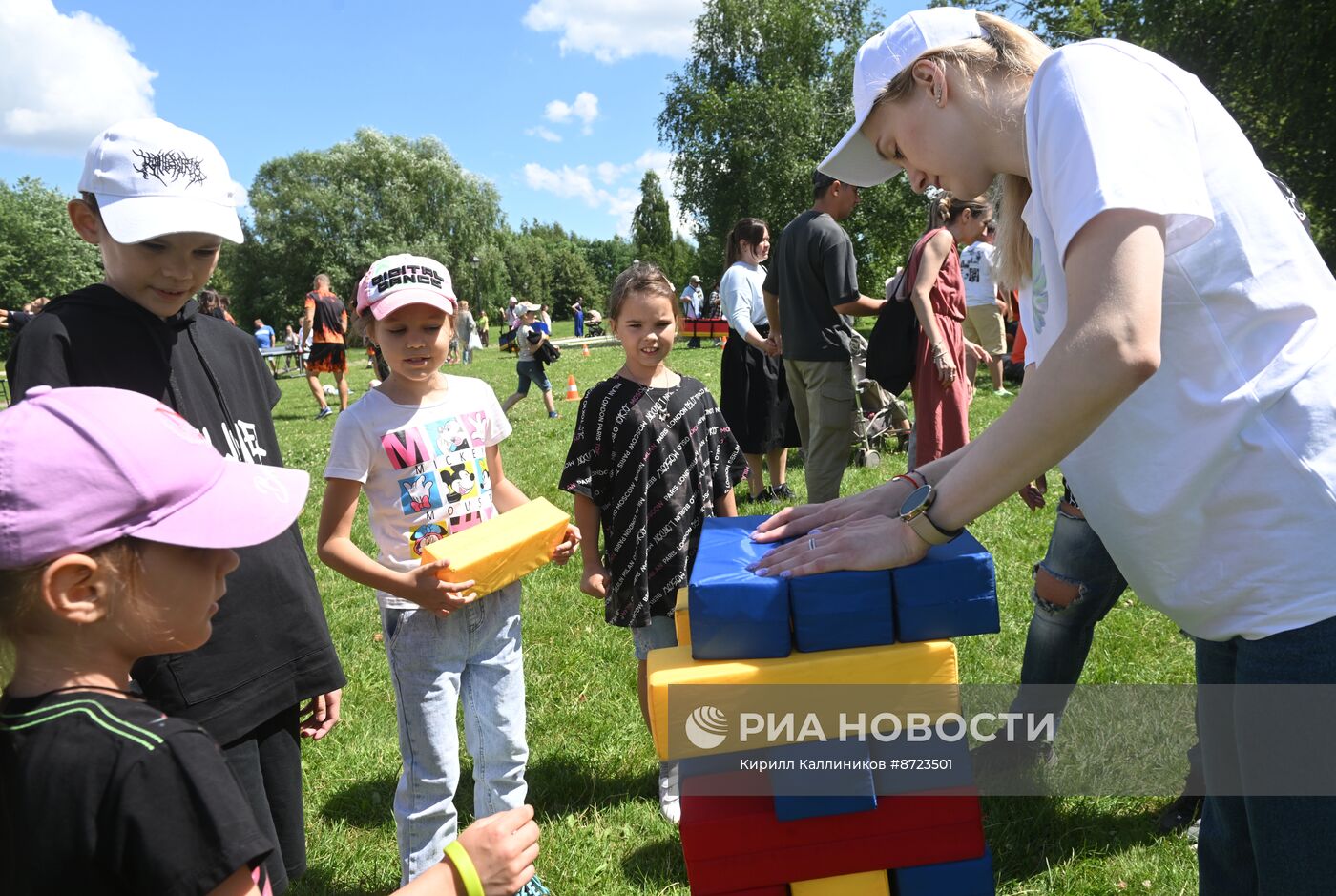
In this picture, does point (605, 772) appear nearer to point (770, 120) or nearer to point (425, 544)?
point (425, 544)

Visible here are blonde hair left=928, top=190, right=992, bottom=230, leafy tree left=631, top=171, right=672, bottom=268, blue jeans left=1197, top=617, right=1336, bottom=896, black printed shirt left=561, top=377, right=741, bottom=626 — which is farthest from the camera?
leafy tree left=631, top=171, right=672, bottom=268

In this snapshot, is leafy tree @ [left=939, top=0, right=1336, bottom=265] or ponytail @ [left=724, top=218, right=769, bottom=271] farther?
leafy tree @ [left=939, top=0, right=1336, bottom=265]

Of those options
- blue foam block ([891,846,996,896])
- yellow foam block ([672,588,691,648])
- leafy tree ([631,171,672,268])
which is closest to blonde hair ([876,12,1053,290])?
yellow foam block ([672,588,691,648])

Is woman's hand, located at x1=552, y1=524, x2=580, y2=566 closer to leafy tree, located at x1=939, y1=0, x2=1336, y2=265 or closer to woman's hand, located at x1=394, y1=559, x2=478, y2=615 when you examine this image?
woman's hand, located at x1=394, y1=559, x2=478, y2=615

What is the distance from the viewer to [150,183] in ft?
6.75

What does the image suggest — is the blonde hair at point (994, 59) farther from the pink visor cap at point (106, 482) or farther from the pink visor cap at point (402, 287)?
the pink visor cap at point (402, 287)

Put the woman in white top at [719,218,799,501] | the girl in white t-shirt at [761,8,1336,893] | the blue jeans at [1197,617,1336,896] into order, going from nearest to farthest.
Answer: the girl in white t-shirt at [761,8,1336,893] < the blue jeans at [1197,617,1336,896] < the woman in white top at [719,218,799,501]

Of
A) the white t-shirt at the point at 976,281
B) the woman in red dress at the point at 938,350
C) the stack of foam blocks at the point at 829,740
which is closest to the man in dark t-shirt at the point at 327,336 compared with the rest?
the white t-shirt at the point at 976,281

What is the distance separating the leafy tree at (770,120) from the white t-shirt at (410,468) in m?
34.1

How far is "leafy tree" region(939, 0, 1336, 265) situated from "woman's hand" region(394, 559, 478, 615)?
18.1 metres

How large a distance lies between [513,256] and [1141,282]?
70.3m

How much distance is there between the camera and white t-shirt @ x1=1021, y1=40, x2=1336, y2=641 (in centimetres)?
134

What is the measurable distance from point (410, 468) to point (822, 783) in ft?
5.41

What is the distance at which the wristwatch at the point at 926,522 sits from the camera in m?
1.67
